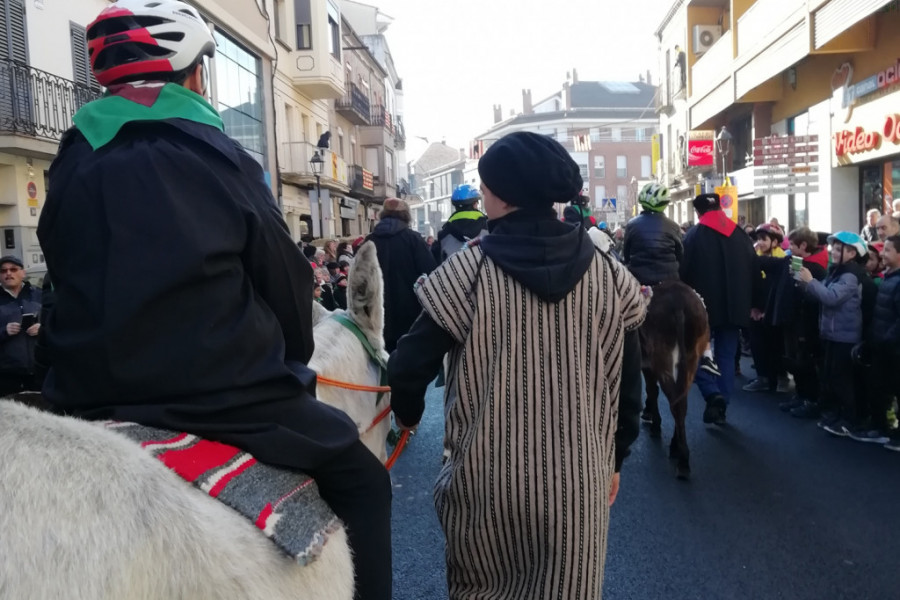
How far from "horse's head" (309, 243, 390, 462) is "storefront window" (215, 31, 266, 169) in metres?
17.3

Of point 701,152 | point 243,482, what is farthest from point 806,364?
point 701,152

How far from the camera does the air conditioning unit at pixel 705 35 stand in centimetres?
2694

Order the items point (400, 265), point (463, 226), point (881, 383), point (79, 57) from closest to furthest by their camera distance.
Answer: point (881, 383), point (400, 265), point (463, 226), point (79, 57)

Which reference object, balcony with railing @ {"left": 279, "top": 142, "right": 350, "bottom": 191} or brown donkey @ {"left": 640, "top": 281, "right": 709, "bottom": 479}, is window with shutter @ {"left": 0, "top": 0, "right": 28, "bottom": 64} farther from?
balcony with railing @ {"left": 279, "top": 142, "right": 350, "bottom": 191}

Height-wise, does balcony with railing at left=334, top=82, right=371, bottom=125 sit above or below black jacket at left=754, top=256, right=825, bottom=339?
above

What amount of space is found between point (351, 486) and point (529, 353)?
74 centimetres

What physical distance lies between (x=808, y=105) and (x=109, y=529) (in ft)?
63.2

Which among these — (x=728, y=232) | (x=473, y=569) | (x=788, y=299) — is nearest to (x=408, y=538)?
(x=473, y=569)

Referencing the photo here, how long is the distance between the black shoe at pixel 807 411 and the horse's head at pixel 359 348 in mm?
5961

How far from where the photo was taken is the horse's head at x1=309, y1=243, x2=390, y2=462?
274cm

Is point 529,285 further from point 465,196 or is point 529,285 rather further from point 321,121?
point 321,121

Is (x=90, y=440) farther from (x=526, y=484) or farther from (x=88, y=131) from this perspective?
(x=526, y=484)

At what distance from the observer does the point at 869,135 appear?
13867 mm

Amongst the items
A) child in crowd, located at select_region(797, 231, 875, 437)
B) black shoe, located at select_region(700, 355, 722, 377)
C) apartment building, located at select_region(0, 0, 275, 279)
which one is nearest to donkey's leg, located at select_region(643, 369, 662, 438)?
black shoe, located at select_region(700, 355, 722, 377)
